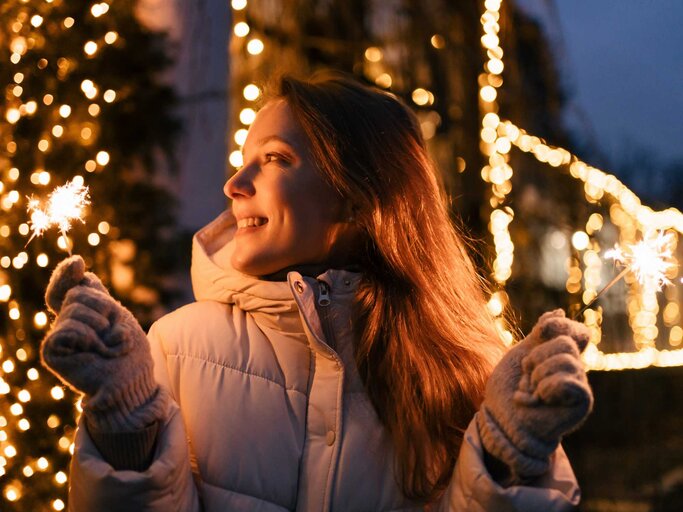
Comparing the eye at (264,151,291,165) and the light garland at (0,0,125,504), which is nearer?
the eye at (264,151,291,165)

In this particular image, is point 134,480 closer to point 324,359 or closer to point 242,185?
point 324,359

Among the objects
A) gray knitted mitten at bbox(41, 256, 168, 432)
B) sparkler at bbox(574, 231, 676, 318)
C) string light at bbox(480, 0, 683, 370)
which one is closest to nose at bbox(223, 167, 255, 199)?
gray knitted mitten at bbox(41, 256, 168, 432)

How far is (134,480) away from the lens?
64.6 inches

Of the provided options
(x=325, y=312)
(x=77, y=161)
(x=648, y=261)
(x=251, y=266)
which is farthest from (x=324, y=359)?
(x=77, y=161)

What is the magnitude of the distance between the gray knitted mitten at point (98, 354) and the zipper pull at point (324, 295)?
21.2 inches

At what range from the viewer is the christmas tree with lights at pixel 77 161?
2.88 m

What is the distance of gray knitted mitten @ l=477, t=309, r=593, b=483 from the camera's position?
1.60m

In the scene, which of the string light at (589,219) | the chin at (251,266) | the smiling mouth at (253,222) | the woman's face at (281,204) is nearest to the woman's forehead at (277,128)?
the woman's face at (281,204)

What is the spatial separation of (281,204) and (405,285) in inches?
16.6

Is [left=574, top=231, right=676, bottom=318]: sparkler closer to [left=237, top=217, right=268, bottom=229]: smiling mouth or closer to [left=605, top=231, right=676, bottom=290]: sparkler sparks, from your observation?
[left=605, top=231, right=676, bottom=290]: sparkler sparks

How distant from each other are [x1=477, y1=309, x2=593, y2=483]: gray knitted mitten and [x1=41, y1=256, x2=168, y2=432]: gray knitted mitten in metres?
0.73

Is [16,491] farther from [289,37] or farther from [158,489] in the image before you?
[289,37]

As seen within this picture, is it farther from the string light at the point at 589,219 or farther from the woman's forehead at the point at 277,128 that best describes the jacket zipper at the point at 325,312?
the string light at the point at 589,219

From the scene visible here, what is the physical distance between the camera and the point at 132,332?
1638 mm
